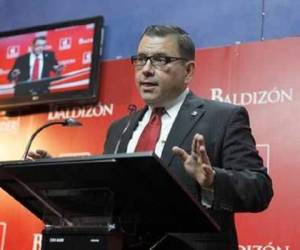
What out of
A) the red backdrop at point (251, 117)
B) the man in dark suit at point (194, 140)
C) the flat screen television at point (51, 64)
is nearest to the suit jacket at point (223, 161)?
the man in dark suit at point (194, 140)

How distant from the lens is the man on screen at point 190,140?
1.41 m

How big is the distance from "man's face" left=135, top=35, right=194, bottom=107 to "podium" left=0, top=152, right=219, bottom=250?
1.89 ft

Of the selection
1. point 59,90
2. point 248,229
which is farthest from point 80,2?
point 248,229

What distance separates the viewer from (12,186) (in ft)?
4.73

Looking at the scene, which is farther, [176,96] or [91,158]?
[176,96]

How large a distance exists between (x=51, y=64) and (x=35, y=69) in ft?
0.36

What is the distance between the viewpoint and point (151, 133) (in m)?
1.82

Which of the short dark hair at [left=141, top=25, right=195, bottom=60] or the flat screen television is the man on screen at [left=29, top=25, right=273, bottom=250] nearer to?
the short dark hair at [left=141, top=25, right=195, bottom=60]

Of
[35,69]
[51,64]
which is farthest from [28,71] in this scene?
[51,64]

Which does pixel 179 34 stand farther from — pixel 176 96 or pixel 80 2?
pixel 80 2

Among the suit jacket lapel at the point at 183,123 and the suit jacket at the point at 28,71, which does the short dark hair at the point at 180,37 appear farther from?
the suit jacket at the point at 28,71

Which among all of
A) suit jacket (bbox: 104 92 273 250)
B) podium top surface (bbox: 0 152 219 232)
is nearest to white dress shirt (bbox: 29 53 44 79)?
suit jacket (bbox: 104 92 273 250)

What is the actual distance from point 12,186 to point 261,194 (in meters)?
0.60

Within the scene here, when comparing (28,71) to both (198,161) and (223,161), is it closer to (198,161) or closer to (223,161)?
(223,161)
